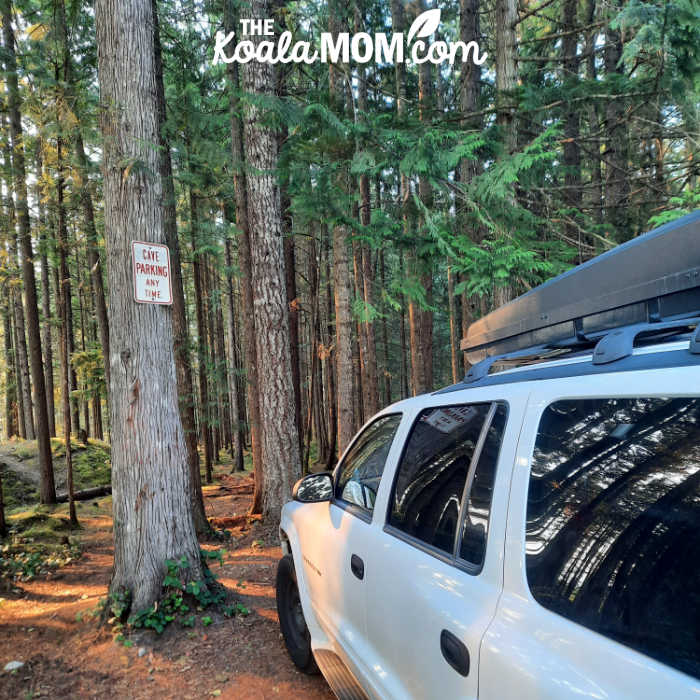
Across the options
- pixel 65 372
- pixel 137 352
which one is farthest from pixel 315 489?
pixel 65 372

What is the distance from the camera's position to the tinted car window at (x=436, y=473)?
2129mm

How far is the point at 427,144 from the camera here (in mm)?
6773

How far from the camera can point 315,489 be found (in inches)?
140

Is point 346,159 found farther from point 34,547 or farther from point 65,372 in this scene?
point 34,547

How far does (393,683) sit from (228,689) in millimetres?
2381

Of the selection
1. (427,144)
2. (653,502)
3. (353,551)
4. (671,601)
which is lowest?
(353,551)

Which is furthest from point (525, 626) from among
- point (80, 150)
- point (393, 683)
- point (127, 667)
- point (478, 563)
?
point (80, 150)

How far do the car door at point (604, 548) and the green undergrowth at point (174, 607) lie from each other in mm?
4071

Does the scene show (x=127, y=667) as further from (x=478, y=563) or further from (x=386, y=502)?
(x=478, y=563)

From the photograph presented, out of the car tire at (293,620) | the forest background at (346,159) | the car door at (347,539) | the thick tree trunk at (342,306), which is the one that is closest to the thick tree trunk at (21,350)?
the forest background at (346,159)

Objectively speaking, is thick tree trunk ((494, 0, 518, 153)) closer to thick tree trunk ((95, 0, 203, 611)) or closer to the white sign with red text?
thick tree trunk ((95, 0, 203, 611))

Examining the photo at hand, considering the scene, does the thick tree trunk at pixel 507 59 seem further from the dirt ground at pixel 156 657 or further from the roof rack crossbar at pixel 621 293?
the dirt ground at pixel 156 657

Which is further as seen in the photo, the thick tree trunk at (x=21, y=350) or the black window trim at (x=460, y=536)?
the thick tree trunk at (x=21, y=350)

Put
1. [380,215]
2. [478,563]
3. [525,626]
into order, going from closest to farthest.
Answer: [525,626], [478,563], [380,215]
